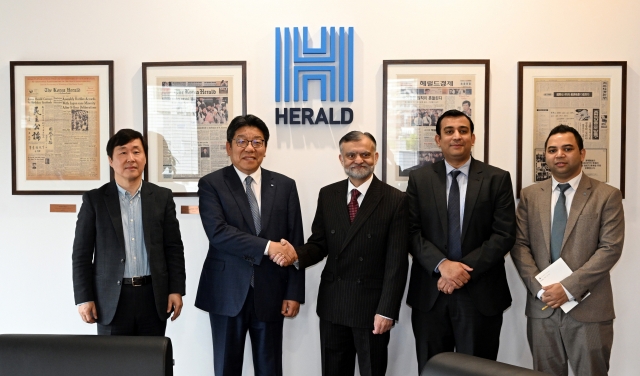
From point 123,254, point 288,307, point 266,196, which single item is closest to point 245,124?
point 266,196

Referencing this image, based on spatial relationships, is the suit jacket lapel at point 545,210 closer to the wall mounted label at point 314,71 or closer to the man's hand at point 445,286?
the man's hand at point 445,286

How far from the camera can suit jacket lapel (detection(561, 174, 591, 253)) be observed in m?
2.76

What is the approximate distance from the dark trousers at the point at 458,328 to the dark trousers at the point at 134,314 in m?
1.41

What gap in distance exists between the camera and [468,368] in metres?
1.52

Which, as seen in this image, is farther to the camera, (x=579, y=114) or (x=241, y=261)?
(x=579, y=114)

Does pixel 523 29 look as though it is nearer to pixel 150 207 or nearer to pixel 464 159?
pixel 464 159

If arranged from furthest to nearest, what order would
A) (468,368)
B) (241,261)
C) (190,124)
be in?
(190,124) → (241,261) → (468,368)

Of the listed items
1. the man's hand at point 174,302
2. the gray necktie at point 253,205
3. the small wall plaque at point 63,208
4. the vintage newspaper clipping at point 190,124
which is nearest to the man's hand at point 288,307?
the gray necktie at point 253,205

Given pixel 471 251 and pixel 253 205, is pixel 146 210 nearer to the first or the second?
pixel 253 205

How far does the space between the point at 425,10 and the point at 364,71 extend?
1.81ft

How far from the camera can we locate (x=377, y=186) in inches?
110

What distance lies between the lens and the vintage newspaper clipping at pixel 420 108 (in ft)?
10.9

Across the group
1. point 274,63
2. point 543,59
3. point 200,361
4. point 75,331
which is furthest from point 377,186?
point 75,331

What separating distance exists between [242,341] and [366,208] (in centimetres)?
99
